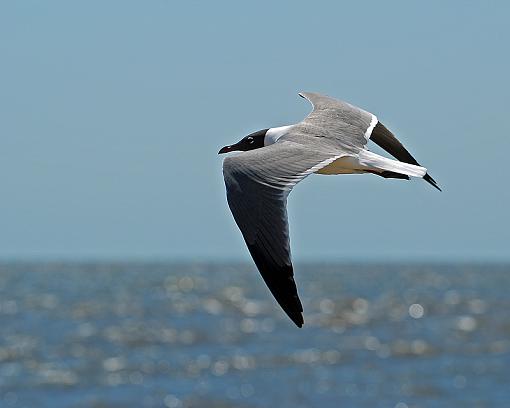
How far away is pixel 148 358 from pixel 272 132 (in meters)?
18.6

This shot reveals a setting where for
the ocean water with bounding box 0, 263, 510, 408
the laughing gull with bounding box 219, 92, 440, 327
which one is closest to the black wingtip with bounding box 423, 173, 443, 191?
the laughing gull with bounding box 219, 92, 440, 327

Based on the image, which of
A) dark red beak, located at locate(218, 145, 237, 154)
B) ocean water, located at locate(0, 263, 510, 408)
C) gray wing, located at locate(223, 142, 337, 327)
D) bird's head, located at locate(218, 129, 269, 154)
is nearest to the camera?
gray wing, located at locate(223, 142, 337, 327)

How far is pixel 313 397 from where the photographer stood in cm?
2055

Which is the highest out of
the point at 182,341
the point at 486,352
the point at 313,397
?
the point at 313,397

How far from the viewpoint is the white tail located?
6.65 m

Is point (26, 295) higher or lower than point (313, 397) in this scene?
lower

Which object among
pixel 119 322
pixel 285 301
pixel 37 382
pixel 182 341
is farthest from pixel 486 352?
pixel 285 301

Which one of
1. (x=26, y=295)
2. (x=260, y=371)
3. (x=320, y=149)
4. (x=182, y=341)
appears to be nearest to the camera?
(x=320, y=149)

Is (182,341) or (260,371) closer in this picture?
(260,371)

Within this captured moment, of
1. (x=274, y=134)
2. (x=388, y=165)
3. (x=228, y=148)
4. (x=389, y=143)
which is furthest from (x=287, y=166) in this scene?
(x=389, y=143)

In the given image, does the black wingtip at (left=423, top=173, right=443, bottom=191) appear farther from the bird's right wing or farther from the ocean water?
the ocean water

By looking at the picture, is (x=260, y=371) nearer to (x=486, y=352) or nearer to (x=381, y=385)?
(x=381, y=385)

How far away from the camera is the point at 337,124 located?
7.72m

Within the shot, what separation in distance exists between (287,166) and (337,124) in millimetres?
1601
